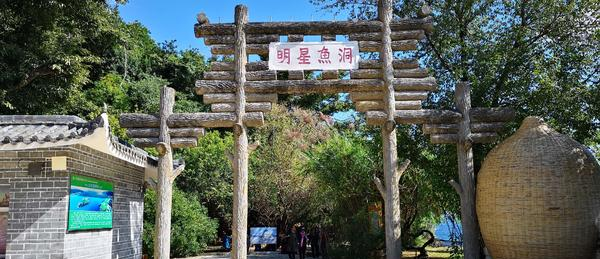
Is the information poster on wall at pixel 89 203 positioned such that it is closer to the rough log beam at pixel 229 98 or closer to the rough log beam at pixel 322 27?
the rough log beam at pixel 229 98

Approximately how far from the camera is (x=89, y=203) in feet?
23.9

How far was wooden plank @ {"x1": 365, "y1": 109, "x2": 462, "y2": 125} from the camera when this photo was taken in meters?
7.91

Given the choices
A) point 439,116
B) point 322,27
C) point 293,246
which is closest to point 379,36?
point 322,27

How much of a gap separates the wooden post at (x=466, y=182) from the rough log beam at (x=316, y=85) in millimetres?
538

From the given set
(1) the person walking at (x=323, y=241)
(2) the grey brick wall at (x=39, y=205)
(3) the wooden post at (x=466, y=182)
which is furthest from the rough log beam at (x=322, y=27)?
(1) the person walking at (x=323, y=241)

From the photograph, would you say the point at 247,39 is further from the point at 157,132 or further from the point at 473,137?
the point at 473,137

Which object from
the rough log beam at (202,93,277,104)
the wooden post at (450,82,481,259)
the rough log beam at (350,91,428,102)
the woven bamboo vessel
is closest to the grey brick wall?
the rough log beam at (202,93,277,104)

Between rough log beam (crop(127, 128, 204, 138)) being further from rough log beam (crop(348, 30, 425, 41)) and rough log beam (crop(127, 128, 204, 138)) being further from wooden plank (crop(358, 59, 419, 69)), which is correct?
rough log beam (crop(348, 30, 425, 41))

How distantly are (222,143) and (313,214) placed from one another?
14.0ft

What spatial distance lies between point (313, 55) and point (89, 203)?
394cm

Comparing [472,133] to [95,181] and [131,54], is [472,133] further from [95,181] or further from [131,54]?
[131,54]

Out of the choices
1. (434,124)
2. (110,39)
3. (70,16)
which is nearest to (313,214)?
(110,39)

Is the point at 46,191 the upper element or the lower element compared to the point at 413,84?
lower

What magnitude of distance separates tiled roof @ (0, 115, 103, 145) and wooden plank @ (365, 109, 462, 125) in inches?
156
